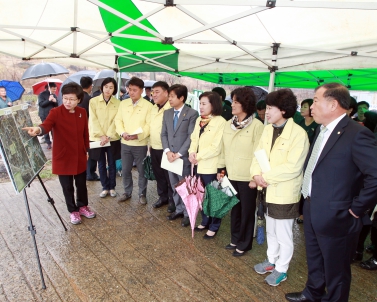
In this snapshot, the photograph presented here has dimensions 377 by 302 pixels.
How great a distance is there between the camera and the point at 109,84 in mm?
4293

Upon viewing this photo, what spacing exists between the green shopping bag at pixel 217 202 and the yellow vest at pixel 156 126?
1218mm

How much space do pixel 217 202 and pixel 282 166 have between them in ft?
2.89

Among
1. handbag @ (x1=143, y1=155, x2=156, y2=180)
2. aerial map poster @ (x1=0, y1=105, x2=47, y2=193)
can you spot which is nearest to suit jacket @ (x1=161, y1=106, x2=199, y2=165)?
handbag @ (x1=143, y1=155, x2=156, y2=180)

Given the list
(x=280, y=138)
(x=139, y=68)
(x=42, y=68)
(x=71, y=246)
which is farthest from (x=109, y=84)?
(x=42, y=68)

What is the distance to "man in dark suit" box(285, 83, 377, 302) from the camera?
71.3 inches

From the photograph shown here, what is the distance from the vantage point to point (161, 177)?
4242mm

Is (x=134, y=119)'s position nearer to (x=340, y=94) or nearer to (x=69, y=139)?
(x=69, y=139)

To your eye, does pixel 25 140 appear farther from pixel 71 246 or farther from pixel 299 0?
pixel 299 0

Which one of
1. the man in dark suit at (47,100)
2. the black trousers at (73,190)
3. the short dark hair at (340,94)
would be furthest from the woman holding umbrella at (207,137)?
the man in dark suit at (47,100)

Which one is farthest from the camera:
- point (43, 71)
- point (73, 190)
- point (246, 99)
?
point (43, 71)

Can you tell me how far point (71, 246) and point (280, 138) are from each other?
251 cm

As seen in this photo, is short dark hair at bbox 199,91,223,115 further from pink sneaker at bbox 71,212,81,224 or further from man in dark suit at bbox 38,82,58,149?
man in dark suit at bbox 38,82,58,149

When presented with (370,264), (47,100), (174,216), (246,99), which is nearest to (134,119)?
(174,216)

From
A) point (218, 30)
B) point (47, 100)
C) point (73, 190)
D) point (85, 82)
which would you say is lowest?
point (73, 190)
